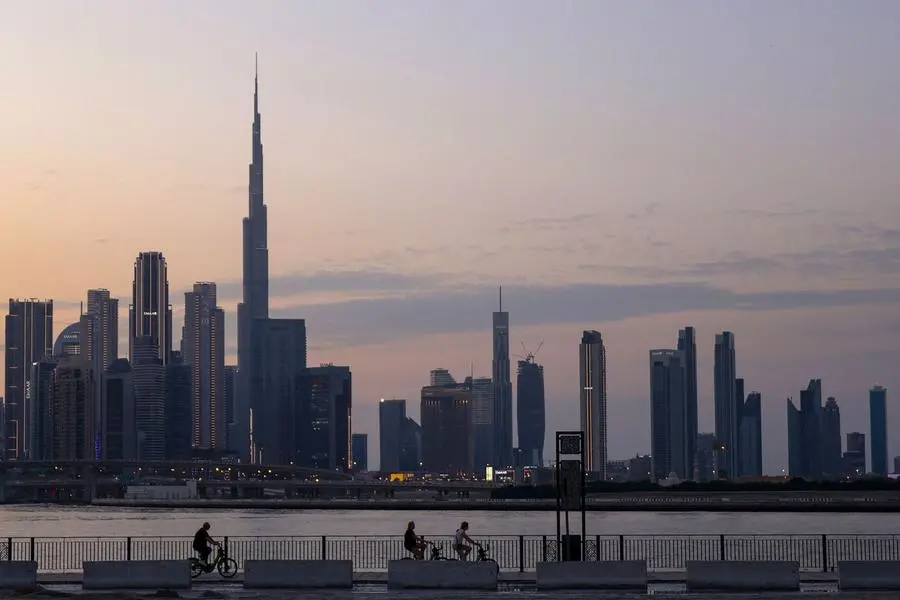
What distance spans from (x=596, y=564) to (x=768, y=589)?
4616 mm

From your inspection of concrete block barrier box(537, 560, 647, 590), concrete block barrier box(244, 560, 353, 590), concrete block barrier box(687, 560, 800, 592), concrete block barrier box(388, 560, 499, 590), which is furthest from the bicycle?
concrete block barrier box(687, 560, 800, 592)

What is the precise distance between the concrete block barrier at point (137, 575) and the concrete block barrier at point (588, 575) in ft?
31.9

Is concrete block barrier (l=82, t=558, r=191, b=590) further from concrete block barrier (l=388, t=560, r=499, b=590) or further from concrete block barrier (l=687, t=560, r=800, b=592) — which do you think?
concrete block barrier (l=687, t=560, r=800, b=592)

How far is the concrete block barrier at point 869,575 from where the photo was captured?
132 ft

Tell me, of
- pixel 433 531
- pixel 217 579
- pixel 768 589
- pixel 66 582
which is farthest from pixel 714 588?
pixel 433 531

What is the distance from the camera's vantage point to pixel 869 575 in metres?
40.4

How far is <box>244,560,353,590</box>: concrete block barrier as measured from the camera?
138 feet

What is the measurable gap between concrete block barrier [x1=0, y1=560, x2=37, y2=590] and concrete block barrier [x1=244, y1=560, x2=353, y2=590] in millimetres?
5694

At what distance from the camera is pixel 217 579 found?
45750 millimetres

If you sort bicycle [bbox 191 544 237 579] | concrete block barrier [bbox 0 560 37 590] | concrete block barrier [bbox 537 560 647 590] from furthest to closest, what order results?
bicycle [bbox 191 544 237 579] → concrete block barrier [bbox 537 560 647 590] → concrete block barrier [bbox 0 560 37 590]

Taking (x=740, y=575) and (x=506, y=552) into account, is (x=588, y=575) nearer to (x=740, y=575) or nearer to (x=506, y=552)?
(x=740, y=575)

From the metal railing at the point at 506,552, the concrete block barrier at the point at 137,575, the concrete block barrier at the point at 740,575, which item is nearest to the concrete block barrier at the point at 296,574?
the concrete block barrier at the point at 137,575

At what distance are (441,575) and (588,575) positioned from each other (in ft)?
13.2

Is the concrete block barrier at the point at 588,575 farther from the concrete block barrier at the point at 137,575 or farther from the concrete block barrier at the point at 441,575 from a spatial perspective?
the concrete block barrier at the point at 137,575
